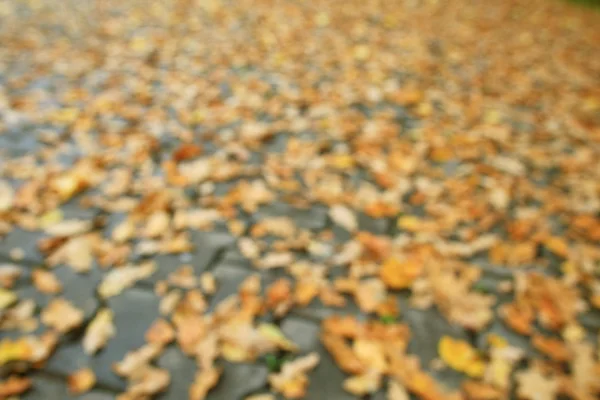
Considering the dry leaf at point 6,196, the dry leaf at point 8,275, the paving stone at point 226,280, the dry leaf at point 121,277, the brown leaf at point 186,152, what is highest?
the brown leaf at point 186,152

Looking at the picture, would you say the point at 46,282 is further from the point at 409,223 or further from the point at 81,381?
the point at 409,223

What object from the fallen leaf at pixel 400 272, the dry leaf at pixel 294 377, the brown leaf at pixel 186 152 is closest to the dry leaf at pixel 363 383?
the dry leaf at pixel 294 377

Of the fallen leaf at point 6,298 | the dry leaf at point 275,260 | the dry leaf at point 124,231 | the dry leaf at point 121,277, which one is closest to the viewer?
the fallen leaf at point 6,298

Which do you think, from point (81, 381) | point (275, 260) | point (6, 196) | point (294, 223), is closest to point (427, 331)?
point (275, 260)

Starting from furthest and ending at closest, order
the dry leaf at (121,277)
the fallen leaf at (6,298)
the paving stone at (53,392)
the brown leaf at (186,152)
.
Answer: the brown leaf at (186,152), the dry leaf at (121,277), the fallen leaf at (6,298), the paving stone at (53,392)

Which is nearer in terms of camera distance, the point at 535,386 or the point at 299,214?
the point at 535,386

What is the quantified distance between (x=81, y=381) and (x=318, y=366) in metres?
0.90

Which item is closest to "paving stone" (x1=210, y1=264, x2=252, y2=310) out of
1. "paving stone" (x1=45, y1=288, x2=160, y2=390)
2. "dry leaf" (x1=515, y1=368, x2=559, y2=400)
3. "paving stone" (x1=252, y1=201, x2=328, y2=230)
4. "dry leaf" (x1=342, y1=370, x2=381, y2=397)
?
"paving stone" (x1=45, y1=288, x2=160, y2=390)

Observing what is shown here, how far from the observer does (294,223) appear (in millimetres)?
2305

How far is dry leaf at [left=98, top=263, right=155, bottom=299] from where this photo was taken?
194 cm

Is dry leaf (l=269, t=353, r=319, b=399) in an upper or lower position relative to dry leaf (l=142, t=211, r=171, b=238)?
lower

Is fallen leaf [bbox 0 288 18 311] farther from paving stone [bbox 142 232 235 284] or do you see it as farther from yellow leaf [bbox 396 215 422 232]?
yellow leaf [bbox 396 215 422 232]

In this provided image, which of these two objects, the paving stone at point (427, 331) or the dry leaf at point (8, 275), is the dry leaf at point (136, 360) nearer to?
the dry leaf at point (8, 275)

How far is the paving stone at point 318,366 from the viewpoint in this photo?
162cm
